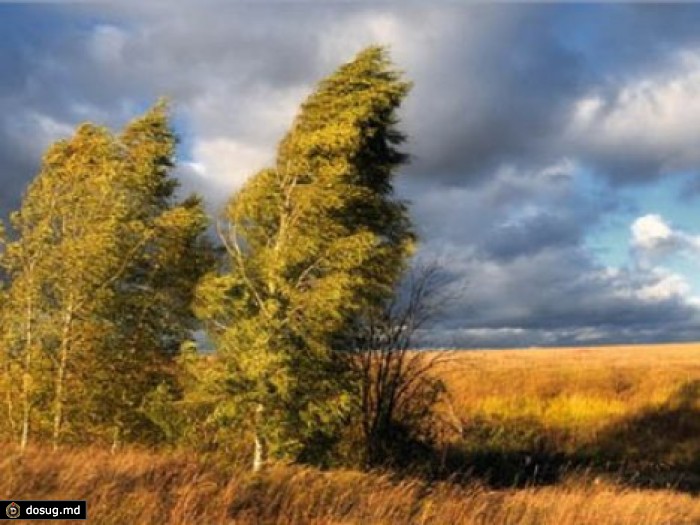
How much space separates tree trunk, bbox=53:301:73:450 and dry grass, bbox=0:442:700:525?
19.0 feet

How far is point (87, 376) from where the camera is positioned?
59.7ft

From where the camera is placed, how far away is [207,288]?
658 inches

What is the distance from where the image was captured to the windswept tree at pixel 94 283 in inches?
712

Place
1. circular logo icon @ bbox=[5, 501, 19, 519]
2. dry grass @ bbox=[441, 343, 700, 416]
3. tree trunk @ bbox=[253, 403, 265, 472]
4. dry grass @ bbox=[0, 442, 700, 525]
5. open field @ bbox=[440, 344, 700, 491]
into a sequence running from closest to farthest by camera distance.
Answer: circular logo icon @ bbox=[5, 501, 19, 519]
dry grass @ bbox=[0, 442, 700, 525]
tree trunk @ bbox=[253, 403, 265, 472]
open field @ bbox=[440, 344, 700, 491]
dry grass @ bbox=[441, 343, 700, 416]

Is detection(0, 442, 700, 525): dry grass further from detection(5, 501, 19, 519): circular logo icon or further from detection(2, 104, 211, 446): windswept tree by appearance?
detection(2, 104, 211, 446): windswept tree

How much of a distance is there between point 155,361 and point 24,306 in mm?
3008

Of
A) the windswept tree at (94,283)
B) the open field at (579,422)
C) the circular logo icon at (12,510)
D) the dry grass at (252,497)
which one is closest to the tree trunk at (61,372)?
the windswept tree at (94,283)

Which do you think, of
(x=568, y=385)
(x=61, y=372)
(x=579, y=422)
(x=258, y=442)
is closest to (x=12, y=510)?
(x=258, y=442)

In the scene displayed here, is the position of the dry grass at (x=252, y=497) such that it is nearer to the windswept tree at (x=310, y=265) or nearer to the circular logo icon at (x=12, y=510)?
the circular logo icon at (x=12, y=510)

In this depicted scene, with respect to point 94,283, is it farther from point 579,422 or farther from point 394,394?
point 579,422

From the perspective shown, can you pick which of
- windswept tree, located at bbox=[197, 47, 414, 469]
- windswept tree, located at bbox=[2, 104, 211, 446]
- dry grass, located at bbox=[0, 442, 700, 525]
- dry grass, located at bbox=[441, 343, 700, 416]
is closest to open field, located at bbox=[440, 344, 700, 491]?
dry grass, located at bbox=[441, 343, 700, 416]

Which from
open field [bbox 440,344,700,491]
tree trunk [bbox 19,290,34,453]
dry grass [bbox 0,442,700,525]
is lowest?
open field [bbox 440,344,700,491]

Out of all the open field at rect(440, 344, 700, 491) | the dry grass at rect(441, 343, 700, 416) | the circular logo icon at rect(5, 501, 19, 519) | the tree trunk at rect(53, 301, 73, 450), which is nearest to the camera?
the circular logo icon at rect(5, 501, 19, 519)

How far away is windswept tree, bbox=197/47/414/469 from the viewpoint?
15969 millimetres
